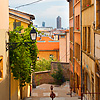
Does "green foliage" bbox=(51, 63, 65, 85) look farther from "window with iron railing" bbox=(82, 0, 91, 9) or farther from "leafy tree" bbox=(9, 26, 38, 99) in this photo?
"leafy tree" bbox=(9, 26, 38, 99)

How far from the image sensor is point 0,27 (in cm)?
1048

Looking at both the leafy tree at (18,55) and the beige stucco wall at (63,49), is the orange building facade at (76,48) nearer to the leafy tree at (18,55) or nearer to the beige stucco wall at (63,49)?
the leafy tree at (18,55)

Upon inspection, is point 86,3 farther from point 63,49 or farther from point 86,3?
point 63,49

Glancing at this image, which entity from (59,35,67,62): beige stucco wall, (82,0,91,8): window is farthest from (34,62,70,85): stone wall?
(59,35,67,62): beige stucco wall

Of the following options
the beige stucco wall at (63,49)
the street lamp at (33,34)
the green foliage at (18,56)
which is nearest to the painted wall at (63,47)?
the beige stucco wall at (63,49)

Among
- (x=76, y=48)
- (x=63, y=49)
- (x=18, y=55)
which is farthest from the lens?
(x=63, y=49)

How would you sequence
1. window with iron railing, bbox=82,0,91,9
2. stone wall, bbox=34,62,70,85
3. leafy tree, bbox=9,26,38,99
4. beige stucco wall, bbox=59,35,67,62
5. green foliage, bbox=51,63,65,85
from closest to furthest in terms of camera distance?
leafy tree, bbox=9,26,38,99
window with iron railing, bbox=82,0,91,9
green foliage, bbox=51,63,65,85
stone wall, bbox=34,62,70,85
beige stucco wall, bbox=59,35,67,62

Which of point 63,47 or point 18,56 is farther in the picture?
point 63,47

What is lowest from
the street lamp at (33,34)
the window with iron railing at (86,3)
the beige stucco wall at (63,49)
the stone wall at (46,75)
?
the stone wall at (46,75)

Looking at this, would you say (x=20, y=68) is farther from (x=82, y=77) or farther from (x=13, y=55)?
(x=82, y=77)

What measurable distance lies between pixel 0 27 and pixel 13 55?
3.04 meters

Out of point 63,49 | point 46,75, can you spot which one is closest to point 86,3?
point 46,75

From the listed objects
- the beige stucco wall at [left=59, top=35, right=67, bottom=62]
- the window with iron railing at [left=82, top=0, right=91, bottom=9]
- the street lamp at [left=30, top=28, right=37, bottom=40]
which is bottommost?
the beige stucco wall at [left=59, top=35, right=67, bottom=62]

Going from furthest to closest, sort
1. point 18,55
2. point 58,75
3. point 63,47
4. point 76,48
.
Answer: point 63,47 → point 58,75 → point 76,48 → point 18,55
